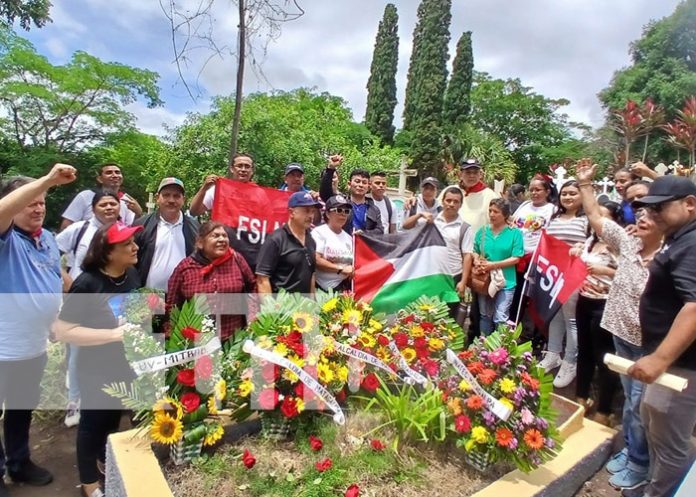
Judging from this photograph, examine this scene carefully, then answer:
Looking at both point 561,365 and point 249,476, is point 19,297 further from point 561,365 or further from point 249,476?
point 561,365

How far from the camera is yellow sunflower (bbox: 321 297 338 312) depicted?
3.03 meters

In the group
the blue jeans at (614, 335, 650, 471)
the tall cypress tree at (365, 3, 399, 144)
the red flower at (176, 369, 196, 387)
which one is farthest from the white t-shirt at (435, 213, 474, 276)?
the tall cypress tree at (365, 3, 399, 144)

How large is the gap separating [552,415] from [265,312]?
1767 mm

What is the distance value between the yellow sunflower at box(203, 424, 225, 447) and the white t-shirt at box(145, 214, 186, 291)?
128 centimetres

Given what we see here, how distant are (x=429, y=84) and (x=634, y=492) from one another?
3127 centimetres

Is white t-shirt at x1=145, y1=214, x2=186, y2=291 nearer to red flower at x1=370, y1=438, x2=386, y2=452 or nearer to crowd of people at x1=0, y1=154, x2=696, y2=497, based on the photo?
crowd of people at x1=0, y1=154, x2=696, y2=497

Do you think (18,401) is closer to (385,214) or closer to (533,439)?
(533,439)

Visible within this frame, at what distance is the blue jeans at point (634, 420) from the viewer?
9.30 ft

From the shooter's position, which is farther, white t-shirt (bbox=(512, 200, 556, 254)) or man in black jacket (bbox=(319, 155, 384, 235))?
man in black jacket (bbox=(319, 155, 384, 235))

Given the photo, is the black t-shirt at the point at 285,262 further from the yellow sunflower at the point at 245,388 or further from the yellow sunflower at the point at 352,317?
the yellow sunflower at the point at 245,388

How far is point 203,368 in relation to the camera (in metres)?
2.38

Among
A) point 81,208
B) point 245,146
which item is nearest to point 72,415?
point 81,208

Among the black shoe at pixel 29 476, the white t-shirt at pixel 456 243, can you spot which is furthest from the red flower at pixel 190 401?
the white t-shirt at pixel 456 243

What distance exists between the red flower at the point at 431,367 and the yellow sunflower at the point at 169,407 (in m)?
1.46
